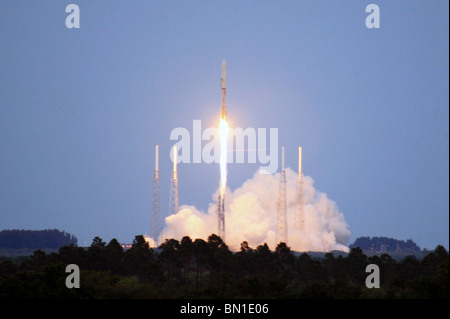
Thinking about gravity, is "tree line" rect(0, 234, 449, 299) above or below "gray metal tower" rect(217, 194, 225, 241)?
below

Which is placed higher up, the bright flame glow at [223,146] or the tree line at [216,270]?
the bright flame glow at [223,146]

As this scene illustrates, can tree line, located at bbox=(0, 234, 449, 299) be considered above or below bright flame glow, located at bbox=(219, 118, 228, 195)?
below

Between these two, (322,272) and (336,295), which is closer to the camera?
(336,295)

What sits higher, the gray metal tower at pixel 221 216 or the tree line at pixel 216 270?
the gray metal tower at pixel 221 216

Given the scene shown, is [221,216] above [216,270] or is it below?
above

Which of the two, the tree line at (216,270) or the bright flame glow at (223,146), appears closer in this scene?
the tree line at (216,270)

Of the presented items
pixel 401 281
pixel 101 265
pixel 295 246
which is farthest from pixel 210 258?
pixel 295 246

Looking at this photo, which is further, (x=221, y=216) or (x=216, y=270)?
(x=221, y=216)

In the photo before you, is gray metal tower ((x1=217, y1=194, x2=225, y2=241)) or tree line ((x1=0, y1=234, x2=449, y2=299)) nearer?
tree line ((x1=0, y1=234, x2=449, y2=299))

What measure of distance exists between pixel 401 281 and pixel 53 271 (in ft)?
137
